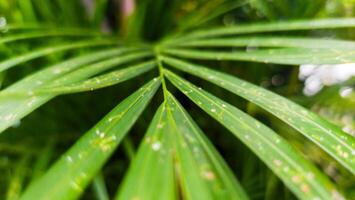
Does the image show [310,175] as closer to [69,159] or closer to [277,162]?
[277,162]

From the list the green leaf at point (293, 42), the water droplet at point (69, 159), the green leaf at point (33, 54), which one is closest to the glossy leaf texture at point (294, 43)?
the green leaf at point (293, 42)

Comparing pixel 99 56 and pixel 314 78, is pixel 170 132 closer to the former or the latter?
pixel 99 56

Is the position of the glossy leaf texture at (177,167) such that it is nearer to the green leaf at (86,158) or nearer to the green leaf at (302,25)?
the green leaf at (86,158)

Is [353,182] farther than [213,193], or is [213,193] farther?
[353,182]

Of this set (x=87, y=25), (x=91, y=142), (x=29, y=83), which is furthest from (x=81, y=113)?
(x=91, y=142)

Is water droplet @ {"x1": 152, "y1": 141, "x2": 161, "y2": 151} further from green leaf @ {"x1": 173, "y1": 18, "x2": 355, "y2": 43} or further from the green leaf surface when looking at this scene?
green leaf @ {"x1": 173, "y1": 18, "x2": 355, "y2": 43}

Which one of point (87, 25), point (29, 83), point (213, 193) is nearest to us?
point (213, 193)

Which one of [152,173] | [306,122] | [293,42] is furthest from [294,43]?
[152,173]
